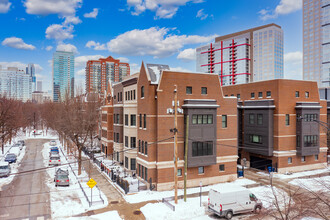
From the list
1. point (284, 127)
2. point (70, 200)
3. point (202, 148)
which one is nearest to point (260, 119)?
point (284, 127)

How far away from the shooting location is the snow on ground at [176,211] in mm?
20141

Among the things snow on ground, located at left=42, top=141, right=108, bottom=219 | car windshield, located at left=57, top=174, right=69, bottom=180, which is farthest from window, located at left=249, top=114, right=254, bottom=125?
car windshield, located at left=57, top=174, right=69, bottom=180

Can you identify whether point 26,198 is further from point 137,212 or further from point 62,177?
point 137,212

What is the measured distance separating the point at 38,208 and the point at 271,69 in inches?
6088

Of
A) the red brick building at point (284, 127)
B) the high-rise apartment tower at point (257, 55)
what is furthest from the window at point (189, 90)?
the high-rise apartment tower at point (257, 55)

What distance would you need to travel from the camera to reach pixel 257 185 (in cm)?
2888

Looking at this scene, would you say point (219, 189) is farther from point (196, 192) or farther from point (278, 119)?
point (278, 119)

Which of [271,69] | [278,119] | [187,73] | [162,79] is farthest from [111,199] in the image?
[271,69]

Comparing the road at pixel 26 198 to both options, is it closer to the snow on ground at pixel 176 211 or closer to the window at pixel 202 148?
the snow on ground at pixel 176 211

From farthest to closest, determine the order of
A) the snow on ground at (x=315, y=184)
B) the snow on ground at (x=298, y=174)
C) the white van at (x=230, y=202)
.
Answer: the snow on ground at (x=298, y=174) < the white van at (x=230, y=202) < the snow on ground at (x=315, y=184)

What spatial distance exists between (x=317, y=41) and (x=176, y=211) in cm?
17030

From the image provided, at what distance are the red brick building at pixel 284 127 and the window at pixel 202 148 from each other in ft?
37.7

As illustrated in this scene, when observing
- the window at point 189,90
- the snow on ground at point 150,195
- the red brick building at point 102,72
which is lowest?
the snow on ground at point 150,195

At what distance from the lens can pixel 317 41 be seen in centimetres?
15250
